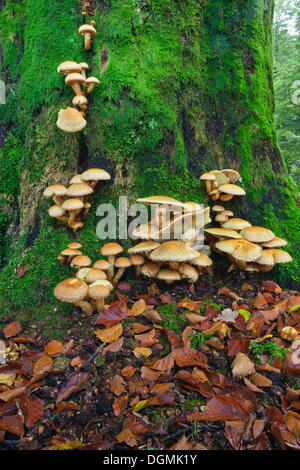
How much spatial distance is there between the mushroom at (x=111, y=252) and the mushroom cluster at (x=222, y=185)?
4.63 feet

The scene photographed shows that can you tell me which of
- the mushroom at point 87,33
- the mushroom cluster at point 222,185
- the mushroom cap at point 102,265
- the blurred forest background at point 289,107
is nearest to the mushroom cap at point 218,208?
the mushroom cluster at point 222,185

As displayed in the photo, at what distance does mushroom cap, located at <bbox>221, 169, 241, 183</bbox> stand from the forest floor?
5.71 feet

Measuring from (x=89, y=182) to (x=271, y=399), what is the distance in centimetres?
289

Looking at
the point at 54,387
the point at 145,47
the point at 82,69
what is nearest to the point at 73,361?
the point at 54,387

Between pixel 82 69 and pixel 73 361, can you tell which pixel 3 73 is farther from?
pixel 73 361

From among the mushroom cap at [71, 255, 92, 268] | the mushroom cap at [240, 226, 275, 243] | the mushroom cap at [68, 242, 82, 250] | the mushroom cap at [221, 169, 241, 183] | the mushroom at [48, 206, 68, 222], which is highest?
the mushroom cap at [221, 169, 241, 183]

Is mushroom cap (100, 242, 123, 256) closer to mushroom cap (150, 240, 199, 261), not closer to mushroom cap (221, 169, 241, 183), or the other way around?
mushroom cap (150, 240, 199, 261)

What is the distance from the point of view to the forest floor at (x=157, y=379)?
195cm

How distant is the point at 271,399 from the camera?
2205 mm

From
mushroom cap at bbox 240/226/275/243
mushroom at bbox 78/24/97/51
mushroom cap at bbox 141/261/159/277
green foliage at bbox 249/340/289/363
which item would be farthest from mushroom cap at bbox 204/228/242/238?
mushroom at bbox 78/24/97/51

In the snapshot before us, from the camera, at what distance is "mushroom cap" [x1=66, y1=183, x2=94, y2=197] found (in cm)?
330

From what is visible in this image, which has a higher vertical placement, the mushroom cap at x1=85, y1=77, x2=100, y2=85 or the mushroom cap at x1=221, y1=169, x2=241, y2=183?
the mushroom cap at x1=85, y1=77, x2=100, y2=85

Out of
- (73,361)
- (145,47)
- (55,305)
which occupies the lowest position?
(73,361)

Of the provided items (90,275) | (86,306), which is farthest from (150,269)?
(86,306)
